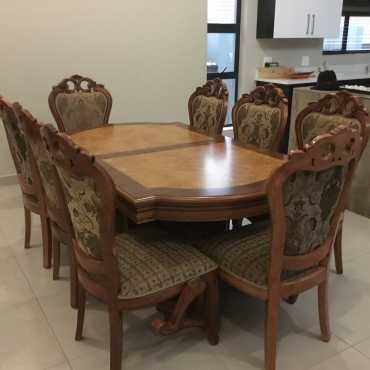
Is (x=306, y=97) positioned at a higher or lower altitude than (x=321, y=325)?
higher

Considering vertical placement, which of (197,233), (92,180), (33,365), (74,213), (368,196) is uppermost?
(92,180)

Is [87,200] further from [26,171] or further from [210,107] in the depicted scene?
[210,107]

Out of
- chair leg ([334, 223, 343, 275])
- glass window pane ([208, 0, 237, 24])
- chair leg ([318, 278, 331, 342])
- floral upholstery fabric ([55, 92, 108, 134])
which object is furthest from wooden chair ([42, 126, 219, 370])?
glass window pane ([208, 0, 237, 24])

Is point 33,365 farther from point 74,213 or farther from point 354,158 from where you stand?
point 354,158

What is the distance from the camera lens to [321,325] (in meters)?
1.92

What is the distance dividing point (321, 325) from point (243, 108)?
1457 millimetres

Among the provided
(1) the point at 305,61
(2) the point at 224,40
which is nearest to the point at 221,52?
(2) the point at 224,40

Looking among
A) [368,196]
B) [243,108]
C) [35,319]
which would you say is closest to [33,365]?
[35,319]

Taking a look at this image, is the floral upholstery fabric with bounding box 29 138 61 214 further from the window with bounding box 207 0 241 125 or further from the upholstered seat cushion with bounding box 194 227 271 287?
the window with bounding box 207 0 241 125

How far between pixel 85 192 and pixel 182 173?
61 centimetres

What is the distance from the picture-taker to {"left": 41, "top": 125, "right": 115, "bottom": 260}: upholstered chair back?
1.33 m

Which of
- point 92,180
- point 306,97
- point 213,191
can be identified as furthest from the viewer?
point 306,97

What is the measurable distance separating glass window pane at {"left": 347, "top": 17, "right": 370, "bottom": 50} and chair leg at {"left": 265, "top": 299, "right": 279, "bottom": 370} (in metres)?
5.45

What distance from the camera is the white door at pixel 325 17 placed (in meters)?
5.05
